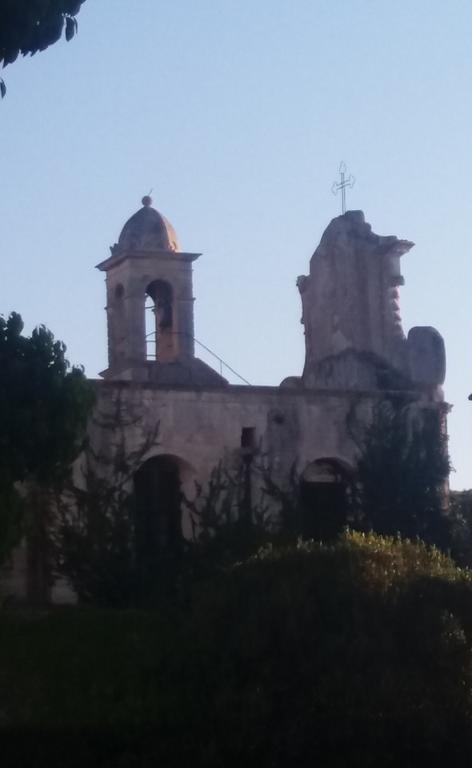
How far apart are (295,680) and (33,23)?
8.71m

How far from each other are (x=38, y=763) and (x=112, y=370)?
14.7m

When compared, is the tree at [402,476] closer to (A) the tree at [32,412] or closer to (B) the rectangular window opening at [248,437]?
(B) the rectangular window opening at [248,437]

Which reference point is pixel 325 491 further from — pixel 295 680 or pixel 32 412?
pixel 295 680

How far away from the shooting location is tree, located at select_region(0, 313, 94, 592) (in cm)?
2920

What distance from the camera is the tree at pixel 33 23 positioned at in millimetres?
20062

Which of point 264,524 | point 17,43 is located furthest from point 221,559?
point 17,43

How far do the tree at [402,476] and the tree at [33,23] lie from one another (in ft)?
55.3

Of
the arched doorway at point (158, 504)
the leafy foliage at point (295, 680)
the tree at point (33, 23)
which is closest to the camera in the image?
the tree at point (33, 23)

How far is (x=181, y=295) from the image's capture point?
37.4m

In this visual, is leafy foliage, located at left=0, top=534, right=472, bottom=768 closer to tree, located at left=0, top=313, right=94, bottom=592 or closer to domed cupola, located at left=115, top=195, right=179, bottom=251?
tree, located at left=0, top=313, right=94, bottom=592

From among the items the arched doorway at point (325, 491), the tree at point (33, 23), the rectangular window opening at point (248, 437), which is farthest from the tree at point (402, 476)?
the tree at point (33, 23)

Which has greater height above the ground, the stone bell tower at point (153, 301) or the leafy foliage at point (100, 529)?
the stone bell tower at point (153, 301)

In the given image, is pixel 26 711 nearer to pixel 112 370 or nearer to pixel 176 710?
pixel 176 710

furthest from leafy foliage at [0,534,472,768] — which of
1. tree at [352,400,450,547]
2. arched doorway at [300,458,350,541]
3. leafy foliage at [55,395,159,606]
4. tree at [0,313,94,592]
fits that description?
arched doorway at [300,458,350,541]
